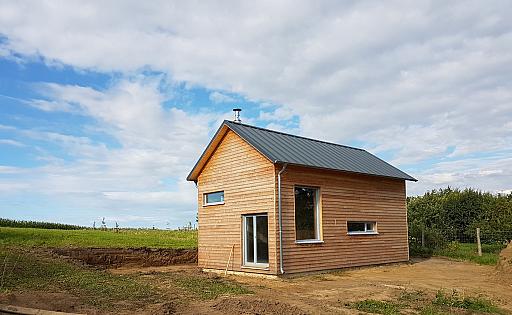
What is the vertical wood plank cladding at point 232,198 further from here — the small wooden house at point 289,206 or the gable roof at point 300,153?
the gable roof at point 300,153

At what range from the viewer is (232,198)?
1638 cm

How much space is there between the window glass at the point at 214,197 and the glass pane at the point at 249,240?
5.67 feet

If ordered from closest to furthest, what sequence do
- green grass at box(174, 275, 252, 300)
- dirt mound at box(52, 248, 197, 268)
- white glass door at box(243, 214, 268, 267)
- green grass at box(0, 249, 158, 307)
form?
green grass at box(0, 249, 158, 307) → green grass at box(174, 275, 252, 300) → white glass door at box(243, 214, 268, 267) → dirt mound at box(52, 248, 197, 268)

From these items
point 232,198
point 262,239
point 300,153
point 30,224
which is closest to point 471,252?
point 300,153

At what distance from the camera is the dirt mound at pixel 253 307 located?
8273 millimetres

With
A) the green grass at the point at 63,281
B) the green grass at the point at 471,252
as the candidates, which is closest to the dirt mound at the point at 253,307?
the green grass at the point at 63,281

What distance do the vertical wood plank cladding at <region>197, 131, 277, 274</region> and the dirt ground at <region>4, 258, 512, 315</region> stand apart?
161cm

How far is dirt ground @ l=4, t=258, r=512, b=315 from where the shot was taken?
851cm

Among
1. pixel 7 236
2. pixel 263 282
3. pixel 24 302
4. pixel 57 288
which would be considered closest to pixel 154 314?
pixel 24 302

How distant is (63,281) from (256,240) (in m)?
5.92

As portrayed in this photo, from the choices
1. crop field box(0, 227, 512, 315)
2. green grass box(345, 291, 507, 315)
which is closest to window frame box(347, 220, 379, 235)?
crop field box(0, 227, 512, 315)

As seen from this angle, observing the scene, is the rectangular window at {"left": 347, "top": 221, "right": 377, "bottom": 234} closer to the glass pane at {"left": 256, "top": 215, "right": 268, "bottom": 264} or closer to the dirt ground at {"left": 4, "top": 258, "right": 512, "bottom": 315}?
the dirt ground at {"left": 4, "top": 258, "right": 512, "bottom": 315}

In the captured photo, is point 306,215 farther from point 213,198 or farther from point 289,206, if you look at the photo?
point 213,198

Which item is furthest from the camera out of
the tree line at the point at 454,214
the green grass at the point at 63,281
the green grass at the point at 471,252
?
the tree line at the point at 454,214
